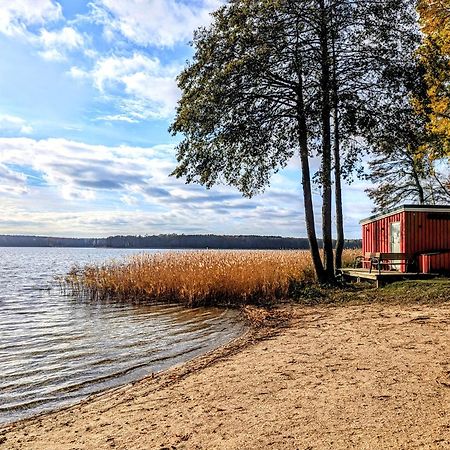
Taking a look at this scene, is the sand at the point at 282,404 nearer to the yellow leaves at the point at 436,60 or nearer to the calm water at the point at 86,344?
the calm water at the point at 86,344

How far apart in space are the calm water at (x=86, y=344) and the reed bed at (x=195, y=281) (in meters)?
1.09


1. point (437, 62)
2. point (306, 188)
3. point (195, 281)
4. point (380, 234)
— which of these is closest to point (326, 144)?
point (306, 188)

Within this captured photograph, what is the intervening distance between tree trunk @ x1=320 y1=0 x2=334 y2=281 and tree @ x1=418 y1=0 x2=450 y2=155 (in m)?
3.06

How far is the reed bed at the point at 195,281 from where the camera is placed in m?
14.6

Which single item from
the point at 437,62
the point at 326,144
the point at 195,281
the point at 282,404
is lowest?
the point at 282,404

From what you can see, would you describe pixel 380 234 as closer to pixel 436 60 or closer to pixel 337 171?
pixel 337 171

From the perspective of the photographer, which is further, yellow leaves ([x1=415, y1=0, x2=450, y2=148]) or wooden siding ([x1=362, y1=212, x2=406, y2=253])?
wooden siding ([x1=362, y1=212, x2=406, y2=253])

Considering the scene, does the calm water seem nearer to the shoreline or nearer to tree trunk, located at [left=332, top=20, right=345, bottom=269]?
the shoreline

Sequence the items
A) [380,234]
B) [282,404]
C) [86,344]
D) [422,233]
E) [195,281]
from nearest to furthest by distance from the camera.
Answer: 1. [282,404]
2. [86,344]
3. [195,281]
4. [422,233]
5. [380,234]

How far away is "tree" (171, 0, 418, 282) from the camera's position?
1427 cm

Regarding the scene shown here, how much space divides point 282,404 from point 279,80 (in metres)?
12.3

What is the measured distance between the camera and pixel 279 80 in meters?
15.2

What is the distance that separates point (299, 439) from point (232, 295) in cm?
1062

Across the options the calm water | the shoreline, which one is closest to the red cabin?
the shoreline
